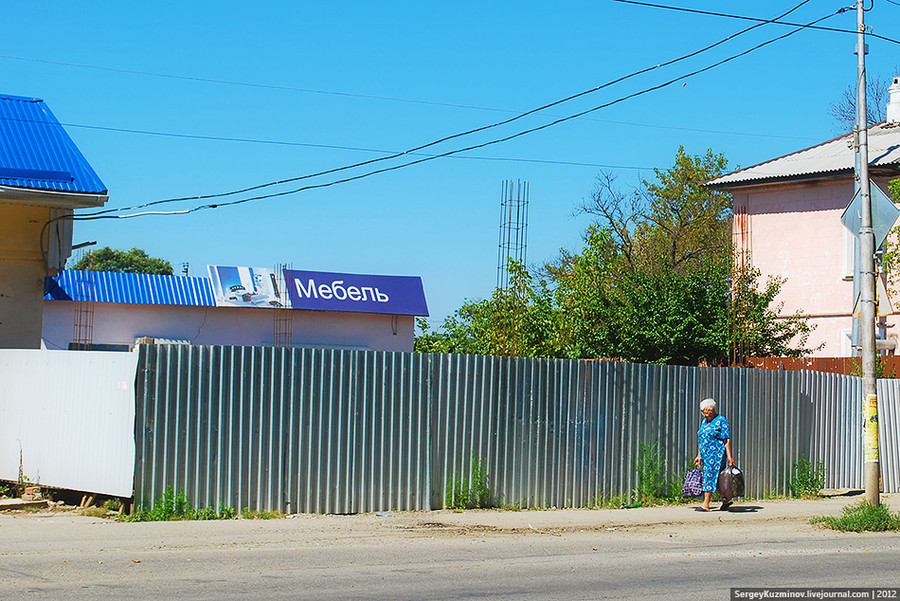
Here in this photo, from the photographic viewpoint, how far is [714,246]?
4662 centimetres

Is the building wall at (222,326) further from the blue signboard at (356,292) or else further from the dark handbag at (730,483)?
the dark handbag at (730,483)

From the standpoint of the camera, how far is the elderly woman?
1411 cm

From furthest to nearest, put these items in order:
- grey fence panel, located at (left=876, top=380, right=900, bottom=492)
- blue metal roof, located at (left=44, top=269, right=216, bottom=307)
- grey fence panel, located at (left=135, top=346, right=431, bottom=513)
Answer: blue metal roof, located at (left=44, top=269, right=216, bottom=307), grey fence panel, located at (left=876, top=380, right=900, bottom=492), grey fence panel, located at (left=135, top=346, right=431, bottom=513)

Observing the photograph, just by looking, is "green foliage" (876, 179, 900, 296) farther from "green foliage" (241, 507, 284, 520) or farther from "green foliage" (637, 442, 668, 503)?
"green foliage" (241, 507, 284, 520)

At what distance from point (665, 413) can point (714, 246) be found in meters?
33.0

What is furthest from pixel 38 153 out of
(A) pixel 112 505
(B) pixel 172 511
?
(B) pixel 172 511

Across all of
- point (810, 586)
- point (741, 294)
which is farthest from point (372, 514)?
point (741, 294)

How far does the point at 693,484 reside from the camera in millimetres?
14172

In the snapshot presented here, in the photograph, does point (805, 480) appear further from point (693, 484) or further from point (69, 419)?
point (69, 419)

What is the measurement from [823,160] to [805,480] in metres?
15.5

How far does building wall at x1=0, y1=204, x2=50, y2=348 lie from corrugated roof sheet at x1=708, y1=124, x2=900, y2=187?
2017 cm

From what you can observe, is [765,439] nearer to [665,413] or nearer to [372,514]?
[665,413]

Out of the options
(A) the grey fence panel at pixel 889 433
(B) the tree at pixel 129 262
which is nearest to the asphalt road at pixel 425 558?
(A) the grey fence panel at pixel 889 433

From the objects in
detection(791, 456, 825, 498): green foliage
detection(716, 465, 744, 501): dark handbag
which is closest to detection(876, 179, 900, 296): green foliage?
detection(791, 456, 825, 498): green foliage
